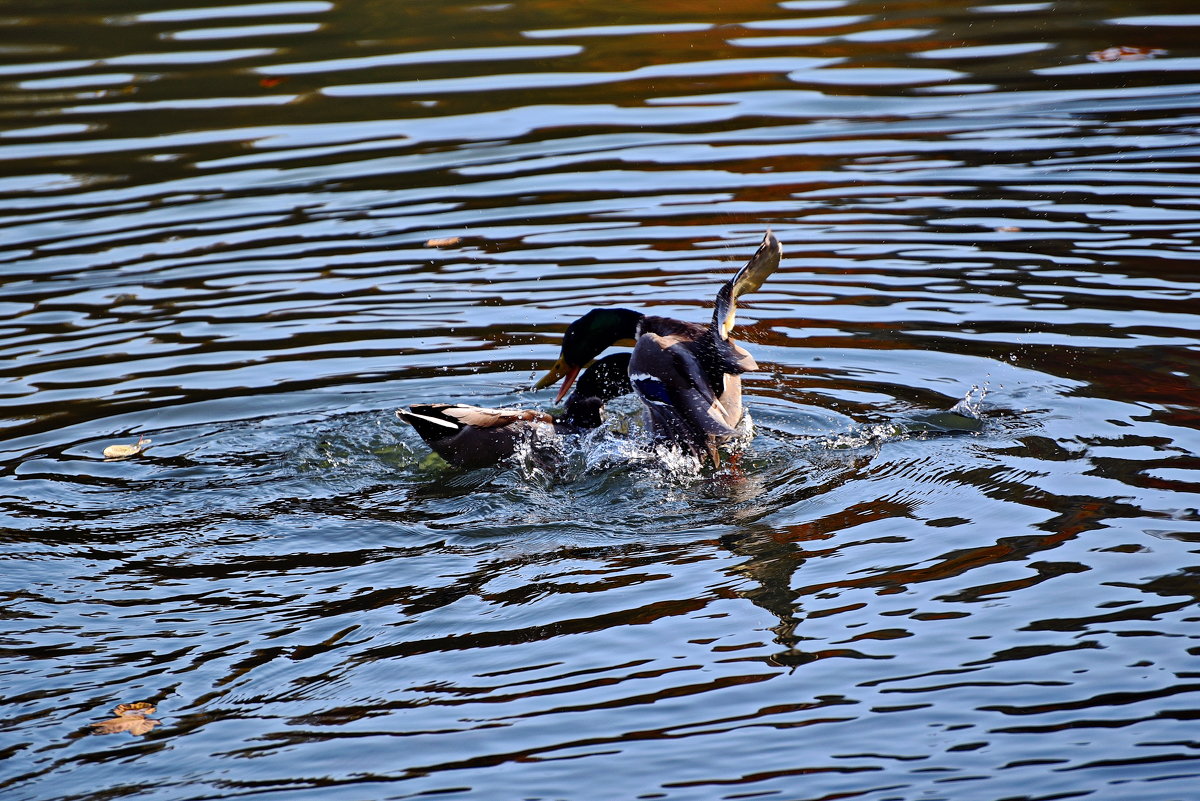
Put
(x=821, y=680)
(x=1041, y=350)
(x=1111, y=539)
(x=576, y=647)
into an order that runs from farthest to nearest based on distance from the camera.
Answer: (x=1041, y=350) → (x=1111, y=539) → (x=576, y=647) → (x=821, y=680)

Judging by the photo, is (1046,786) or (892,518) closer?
(1046,786)

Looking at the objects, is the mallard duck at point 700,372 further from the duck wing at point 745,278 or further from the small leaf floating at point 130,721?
the small leaf floating at point 130,721

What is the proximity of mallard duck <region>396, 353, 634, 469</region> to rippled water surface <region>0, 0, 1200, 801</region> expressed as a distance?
0.38 feet

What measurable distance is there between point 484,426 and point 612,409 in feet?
4.63

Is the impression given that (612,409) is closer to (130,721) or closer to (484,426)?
(484,426)

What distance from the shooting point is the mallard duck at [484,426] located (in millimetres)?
6352

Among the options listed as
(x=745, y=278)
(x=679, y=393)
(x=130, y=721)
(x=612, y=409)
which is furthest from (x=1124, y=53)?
(x=130, y=721)

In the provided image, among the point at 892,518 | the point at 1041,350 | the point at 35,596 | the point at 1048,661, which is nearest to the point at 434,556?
the point at 35,596

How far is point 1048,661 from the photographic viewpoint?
4348 millimetres

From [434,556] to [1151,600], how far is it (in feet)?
8.68

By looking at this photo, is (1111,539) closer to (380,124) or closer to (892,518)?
(892,518)

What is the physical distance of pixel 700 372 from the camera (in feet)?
21.7

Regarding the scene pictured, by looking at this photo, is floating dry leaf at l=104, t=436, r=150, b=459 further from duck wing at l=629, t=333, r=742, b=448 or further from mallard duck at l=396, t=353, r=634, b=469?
duck wing at l=629, t=333, r=742, b=448

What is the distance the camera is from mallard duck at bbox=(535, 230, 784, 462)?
635 cm
